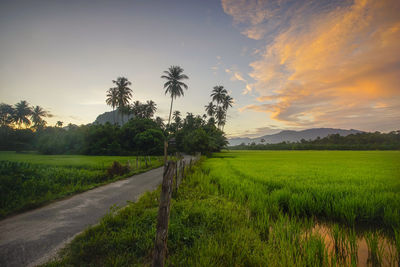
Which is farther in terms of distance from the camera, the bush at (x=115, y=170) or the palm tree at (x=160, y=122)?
the palm tree at (x=160, y=122)

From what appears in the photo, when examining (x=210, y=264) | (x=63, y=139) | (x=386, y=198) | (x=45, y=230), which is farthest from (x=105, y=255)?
(x=63, y=139)

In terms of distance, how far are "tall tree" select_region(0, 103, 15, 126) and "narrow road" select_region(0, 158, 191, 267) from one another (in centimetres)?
7481

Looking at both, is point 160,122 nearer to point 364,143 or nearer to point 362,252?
point 362,252

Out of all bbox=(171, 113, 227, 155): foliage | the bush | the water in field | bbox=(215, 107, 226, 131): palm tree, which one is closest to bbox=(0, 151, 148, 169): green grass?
the bush

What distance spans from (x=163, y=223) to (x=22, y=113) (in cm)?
7959

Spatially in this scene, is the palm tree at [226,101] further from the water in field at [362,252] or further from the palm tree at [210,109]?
the water in field at [362,252]

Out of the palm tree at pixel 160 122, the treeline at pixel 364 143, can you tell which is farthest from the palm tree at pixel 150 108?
the treeline at pixel 364 143

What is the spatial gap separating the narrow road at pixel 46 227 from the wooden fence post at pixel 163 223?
242cm

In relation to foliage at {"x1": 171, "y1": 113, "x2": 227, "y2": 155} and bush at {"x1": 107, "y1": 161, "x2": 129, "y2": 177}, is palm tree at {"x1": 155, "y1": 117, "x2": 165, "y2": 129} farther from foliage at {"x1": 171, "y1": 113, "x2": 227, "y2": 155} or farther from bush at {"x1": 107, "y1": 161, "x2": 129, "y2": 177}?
bush at {"x1": 107, "y1": 161, "x2": 129, "y2": 177}

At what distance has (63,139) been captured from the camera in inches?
1373

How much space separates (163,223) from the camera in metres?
2.17

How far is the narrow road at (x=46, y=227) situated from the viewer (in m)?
2.90

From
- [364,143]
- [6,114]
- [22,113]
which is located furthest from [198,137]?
[364,143]

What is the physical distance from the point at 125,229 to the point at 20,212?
15.3 ft
